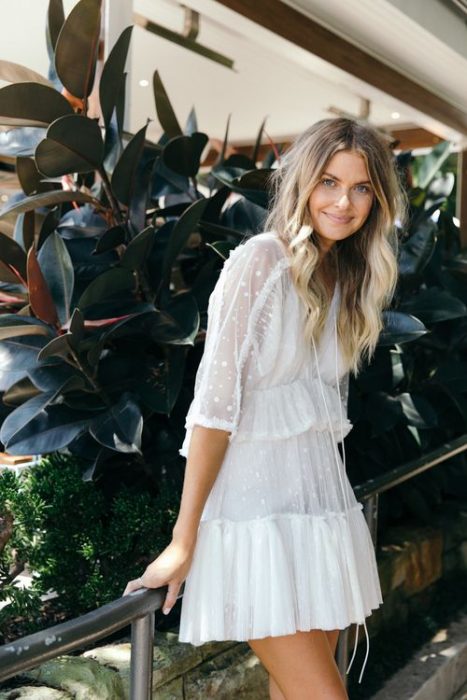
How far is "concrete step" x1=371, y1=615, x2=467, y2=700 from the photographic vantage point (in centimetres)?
262

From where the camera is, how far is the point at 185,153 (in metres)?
2.46

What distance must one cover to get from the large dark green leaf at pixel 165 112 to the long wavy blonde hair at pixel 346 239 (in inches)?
43.1

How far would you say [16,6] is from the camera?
337 cm

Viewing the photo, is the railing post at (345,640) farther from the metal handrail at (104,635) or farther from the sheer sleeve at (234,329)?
the metal handrail at (104,635)

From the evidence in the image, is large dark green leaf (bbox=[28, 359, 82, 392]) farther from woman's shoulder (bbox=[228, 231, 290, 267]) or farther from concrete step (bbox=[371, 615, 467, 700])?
concrete step (bbox=[371, 615, 467, 700])

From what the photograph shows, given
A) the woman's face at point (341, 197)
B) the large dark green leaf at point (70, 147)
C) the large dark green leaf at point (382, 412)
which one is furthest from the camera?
the large dark green leaf at point (382, 412)

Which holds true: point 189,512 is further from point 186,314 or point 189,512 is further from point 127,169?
point 127,169

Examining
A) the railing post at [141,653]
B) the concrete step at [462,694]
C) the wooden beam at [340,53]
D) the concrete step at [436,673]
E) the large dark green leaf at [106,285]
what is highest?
the wooden beam at [340,53]

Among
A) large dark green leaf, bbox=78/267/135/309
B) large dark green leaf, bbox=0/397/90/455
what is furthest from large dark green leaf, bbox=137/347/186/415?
large dark green leaf, bbox=78/267/135/309

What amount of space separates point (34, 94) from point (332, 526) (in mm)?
1222

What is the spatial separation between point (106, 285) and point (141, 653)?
987 millimetres

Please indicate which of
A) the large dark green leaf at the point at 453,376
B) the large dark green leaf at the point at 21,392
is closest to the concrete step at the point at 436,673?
the large dark green leaf at the point at 453,376

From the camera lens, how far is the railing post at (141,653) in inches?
48.1

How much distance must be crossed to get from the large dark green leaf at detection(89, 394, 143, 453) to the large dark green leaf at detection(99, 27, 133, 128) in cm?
74
